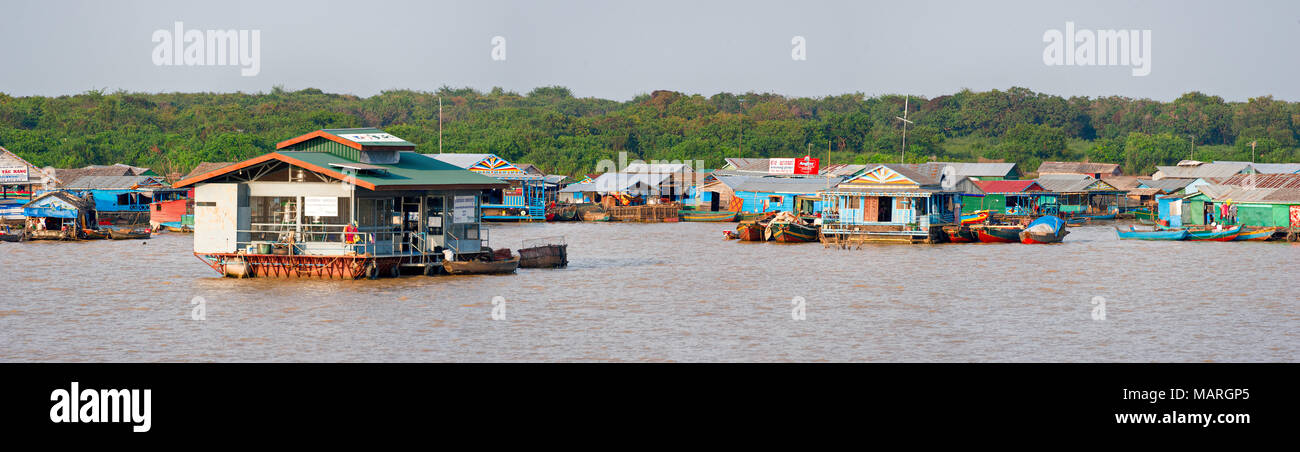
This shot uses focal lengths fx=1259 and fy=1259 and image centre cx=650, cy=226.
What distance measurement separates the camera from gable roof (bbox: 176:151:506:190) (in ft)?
90.5

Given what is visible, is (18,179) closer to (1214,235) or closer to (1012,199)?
(1012,199)

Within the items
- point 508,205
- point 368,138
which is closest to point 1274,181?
point 508,205

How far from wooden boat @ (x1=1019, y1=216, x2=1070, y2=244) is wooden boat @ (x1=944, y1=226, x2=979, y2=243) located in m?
1.99

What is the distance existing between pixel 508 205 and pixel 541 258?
35923 millimetres

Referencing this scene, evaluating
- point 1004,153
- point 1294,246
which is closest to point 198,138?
point 1004,153

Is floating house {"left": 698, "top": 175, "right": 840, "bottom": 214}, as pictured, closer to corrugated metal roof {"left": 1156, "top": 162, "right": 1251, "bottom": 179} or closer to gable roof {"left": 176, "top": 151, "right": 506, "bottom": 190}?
corrugated metal roof {"left": 1156, "top": 162, "right": 1251, "bottom": 179}

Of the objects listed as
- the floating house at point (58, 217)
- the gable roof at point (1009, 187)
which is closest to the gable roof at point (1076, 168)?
the gable roof at point (1009, 187)

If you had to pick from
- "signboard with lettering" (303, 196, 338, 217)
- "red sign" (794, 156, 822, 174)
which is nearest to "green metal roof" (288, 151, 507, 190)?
"signboard with lettering" (303, 196, 338, 217)

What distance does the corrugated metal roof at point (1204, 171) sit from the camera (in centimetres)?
8417

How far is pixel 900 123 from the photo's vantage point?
427 ft

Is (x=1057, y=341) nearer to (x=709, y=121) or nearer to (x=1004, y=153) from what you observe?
(x=1004, y=153)

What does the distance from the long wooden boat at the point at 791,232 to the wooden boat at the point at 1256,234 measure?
1701cm
